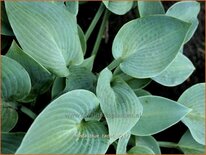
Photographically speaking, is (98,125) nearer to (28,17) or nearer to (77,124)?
(77,124)

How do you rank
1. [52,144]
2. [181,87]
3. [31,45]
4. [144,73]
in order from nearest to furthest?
[52,144], [31,45], [144,73], [181,87]

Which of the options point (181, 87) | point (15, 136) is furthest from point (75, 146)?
point (181, 87)

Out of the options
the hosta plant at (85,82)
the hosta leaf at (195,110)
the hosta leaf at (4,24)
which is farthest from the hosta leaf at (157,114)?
the hosta leaf at (4,24)

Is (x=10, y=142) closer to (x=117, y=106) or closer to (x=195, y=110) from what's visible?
(x=117, y=106)

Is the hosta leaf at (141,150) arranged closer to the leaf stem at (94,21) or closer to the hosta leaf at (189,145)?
the hosta leaf at (189,145)

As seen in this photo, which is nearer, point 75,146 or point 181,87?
point 75,146

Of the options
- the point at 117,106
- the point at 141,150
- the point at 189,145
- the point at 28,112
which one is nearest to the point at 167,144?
the point at 189,145

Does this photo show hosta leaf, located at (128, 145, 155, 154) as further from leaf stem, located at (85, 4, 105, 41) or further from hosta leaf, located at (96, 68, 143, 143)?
leaf stem, located at (85, 4, 105, 41)
